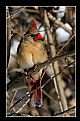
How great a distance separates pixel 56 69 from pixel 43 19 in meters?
0.52

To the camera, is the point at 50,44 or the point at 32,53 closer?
the point at 32,53

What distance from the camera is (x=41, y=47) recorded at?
242 centimetres

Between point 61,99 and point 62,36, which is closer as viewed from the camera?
point 61,99

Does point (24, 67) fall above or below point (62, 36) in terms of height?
below

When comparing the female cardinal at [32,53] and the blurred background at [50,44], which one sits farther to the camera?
the blurred background at [50,44]

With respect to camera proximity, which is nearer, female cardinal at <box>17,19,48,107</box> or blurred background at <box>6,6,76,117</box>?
female cardinal at <box>17,19,48,107</box>

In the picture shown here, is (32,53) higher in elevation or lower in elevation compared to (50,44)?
lower
